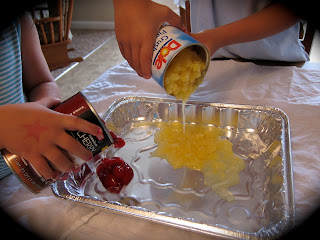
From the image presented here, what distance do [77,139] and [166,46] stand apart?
27cm

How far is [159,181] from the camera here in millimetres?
720

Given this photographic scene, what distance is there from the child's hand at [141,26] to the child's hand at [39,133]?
214mm

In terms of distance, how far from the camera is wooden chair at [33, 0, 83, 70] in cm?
231

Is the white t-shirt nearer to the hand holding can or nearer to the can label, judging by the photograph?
the hand holding can

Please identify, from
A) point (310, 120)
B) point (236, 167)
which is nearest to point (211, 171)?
point (236, 167)

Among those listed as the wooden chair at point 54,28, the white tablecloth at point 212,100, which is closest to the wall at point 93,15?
the wooden chair at point 54,28

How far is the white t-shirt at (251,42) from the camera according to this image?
39.4 inches

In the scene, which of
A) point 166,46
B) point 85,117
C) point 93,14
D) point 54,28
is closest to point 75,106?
point 85,117

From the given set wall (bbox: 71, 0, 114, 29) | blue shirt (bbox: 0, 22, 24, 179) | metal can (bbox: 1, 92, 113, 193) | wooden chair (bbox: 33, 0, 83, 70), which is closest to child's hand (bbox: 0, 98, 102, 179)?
metal can (bbox: 1, 92, 113, 193)

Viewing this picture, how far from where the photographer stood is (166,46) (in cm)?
56

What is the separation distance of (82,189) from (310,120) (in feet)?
2.35

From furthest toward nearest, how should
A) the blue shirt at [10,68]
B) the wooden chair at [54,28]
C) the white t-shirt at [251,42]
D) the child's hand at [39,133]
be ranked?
the wooden chair at [54,28] < the white t-shirt at [251,42] < the blue shirt at [10,68] < the child's hand at [39,133]

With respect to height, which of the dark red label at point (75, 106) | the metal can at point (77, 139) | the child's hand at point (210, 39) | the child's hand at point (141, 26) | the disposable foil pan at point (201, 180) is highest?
the child's hand at point (141, 26)

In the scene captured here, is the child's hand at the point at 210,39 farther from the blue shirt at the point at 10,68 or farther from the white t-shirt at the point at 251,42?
the blue shirt at the point at 10,68
